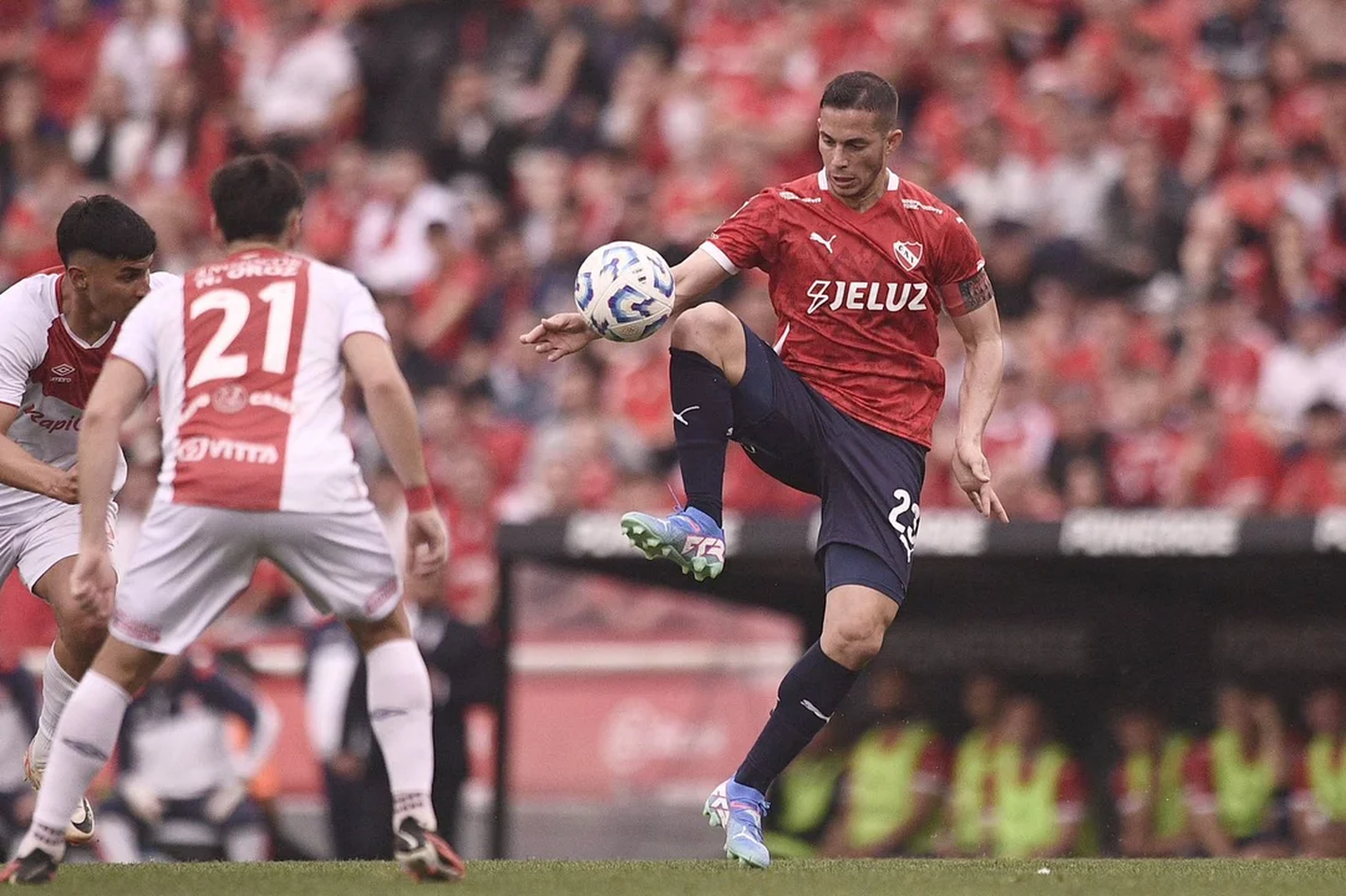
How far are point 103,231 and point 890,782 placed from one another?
611 centimetres

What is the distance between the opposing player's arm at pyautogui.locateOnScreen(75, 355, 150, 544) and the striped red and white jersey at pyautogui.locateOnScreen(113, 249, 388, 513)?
55 millimetres

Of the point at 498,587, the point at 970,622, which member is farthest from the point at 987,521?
the point at 498,587

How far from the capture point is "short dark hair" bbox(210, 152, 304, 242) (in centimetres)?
618

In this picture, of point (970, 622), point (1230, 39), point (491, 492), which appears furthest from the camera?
point (1230, 39)

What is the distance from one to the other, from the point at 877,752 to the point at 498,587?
2317mm

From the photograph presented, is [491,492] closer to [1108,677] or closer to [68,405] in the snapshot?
[1108,677]

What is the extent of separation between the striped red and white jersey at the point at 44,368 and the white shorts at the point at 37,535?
4 cm

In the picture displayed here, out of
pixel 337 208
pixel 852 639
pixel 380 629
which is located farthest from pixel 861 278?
pixel 337 208

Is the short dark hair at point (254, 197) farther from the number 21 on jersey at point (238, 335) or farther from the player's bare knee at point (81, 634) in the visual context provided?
the player's bare knee at point (81, 634)

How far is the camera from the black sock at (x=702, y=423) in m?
7.37

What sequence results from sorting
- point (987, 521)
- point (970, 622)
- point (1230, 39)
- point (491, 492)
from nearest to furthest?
1. point (987, 521)
2. point (970, 622)
3. point (491, 492)
4. point (1230, 39)

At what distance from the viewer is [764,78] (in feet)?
50.9

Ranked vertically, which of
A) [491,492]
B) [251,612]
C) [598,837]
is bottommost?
[598,837]

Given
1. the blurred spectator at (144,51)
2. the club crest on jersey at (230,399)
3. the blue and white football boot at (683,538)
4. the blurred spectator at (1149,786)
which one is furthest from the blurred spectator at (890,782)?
the blurred spectator at (144,51)
